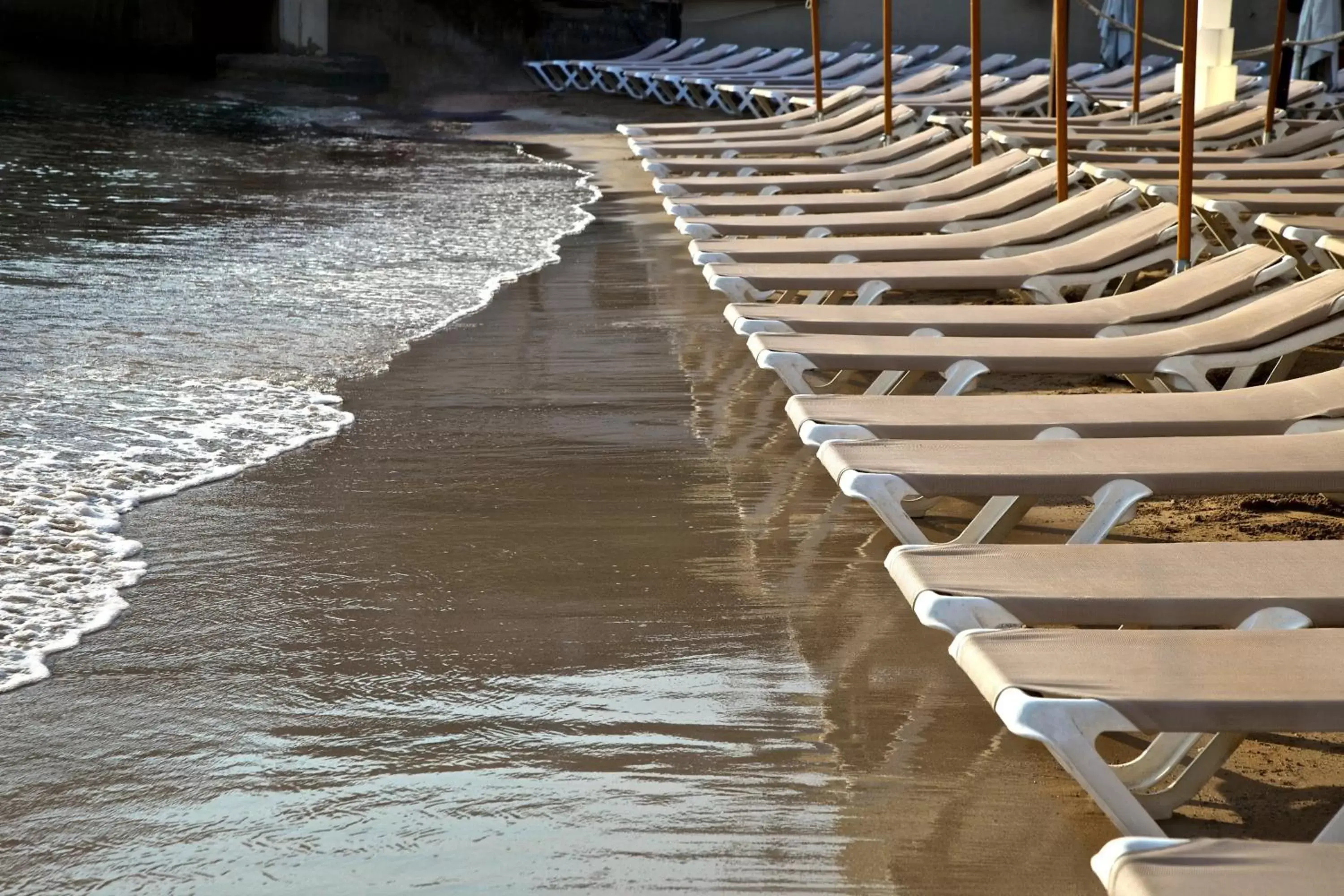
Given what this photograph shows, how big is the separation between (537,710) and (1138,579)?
0.91 m

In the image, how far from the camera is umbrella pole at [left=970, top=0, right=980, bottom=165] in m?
5.54

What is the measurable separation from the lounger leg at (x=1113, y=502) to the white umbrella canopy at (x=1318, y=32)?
928cm

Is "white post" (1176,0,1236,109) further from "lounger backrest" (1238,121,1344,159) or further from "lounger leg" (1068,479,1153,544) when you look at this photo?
"lounger leg" (1068,479,1153,544)

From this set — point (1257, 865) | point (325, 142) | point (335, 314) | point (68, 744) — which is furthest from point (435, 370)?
point (325, 142)

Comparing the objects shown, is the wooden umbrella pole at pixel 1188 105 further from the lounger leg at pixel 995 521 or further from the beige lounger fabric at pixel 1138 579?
the beige lounger fabric at pixel 1138 579

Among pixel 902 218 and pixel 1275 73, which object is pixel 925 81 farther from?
pixel 902 218

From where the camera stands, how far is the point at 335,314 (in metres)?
5.89

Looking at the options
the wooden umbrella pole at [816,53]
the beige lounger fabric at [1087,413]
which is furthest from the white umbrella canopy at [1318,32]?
the beige lounger fabric at [1087,413]

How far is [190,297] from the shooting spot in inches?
241

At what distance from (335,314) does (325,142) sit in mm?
7403

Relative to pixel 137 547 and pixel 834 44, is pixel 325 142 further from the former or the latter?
pixel 137 547

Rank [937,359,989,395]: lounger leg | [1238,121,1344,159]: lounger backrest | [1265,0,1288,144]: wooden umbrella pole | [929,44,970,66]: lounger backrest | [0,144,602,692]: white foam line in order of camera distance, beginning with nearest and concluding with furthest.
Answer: [0,144,602,692]: white foam line → [937,359,989,395]: lounger leg → [1265,0,1288,144]: wooden umbrella pole → [1238,121,1344,159]: lounger backrest → [929,44,970,66]: lounger backrest

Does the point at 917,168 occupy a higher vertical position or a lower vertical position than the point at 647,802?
higher

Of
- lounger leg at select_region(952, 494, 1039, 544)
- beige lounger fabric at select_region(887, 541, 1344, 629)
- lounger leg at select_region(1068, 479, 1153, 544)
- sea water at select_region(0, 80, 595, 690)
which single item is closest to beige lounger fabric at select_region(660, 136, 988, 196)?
sea water at select_region(0, 80, 595, 690)
